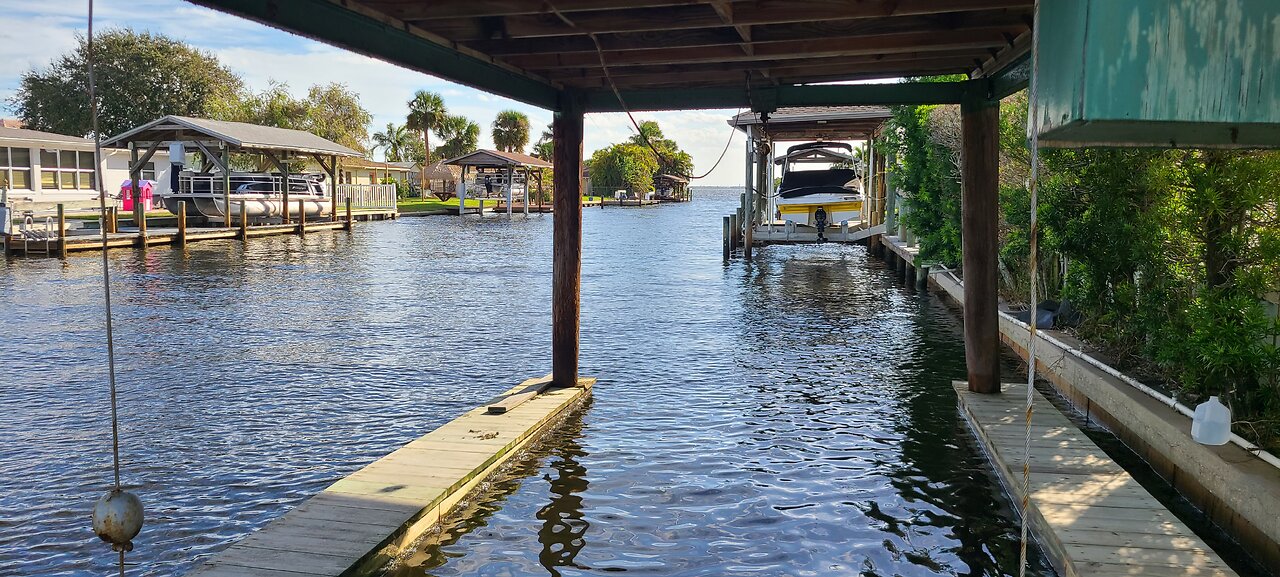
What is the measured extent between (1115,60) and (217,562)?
482 cm

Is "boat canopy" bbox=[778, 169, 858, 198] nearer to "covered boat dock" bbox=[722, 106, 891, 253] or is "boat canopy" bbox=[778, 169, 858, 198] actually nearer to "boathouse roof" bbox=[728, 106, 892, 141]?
"covered boat dock" bbox=[722, 106, 891, 253]

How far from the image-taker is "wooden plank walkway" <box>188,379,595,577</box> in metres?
5.15

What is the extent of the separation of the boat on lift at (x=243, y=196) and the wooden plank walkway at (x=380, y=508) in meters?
29.9

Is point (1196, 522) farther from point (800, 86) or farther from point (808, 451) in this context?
point (800, 86)

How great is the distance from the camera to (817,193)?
1109 inches

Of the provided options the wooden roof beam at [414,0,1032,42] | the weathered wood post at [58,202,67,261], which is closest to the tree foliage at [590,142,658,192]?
the weathered wood post at [58,202,67,261]

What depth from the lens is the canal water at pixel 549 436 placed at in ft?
20.1

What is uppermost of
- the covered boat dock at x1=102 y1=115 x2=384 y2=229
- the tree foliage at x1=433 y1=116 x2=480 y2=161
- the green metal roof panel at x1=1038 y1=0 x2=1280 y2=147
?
the tree foliage at x1=433 y1=116 x2=480 y2=161

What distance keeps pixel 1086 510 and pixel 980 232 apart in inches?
143

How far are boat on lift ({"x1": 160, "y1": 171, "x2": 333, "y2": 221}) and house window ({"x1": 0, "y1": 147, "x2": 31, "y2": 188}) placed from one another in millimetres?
4645

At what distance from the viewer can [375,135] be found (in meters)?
101

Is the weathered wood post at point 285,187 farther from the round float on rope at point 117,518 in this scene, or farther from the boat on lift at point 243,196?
the round float on rope at point 117,518

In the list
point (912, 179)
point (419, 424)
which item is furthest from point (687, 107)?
point (912, 179)

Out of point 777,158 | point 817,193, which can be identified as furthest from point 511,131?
point 817,193
